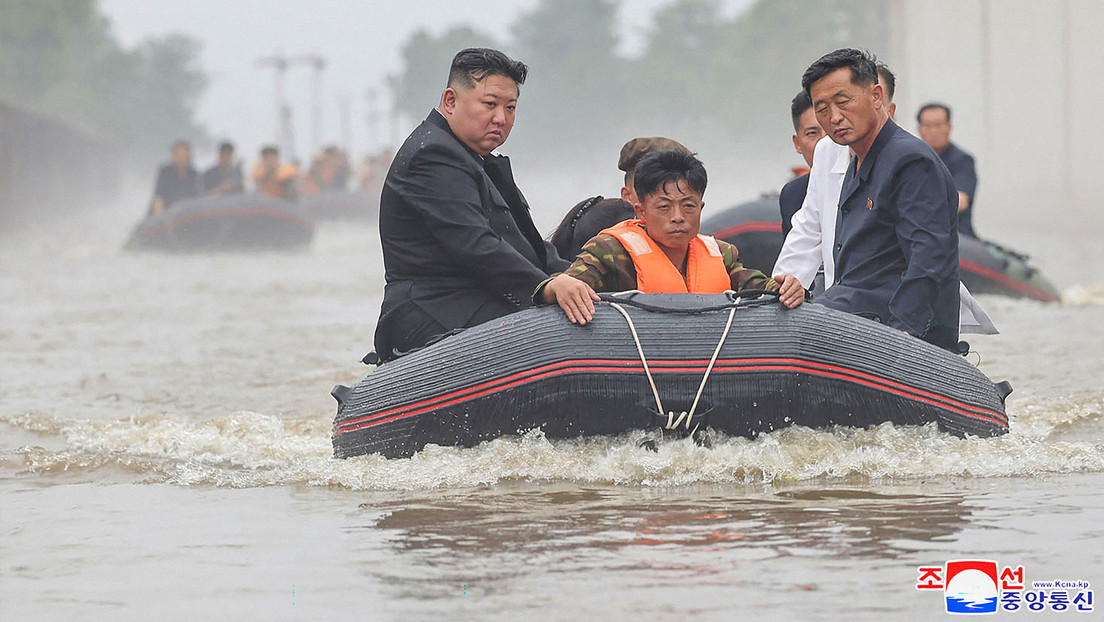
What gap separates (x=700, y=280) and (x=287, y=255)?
54.7ft

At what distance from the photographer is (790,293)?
5141 mm

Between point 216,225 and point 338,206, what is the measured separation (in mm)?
10043

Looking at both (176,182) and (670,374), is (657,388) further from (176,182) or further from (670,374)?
(176,182)

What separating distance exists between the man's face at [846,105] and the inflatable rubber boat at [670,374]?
28.8 inches

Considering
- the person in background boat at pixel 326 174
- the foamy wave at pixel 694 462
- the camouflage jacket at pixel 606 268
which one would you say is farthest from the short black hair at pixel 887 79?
the person in background boat at pixel 326 174

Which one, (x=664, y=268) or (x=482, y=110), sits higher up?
(x=482, y=110)

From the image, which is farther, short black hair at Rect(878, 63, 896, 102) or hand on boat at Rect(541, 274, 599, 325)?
short black hair at Rect(878, 63, 896, 102)

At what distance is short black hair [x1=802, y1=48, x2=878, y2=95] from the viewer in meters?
5.48

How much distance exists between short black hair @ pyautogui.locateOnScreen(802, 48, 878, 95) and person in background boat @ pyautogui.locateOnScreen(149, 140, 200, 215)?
15.9 meters

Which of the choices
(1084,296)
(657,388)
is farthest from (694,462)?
(1084,296)

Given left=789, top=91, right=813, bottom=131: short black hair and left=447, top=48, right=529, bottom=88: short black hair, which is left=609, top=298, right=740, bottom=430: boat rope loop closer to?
left=447, top=48, right=529, bottom=88: short black hair

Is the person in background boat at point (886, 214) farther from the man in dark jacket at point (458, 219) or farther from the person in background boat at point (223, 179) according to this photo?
the person in background boat at point (223, 179)

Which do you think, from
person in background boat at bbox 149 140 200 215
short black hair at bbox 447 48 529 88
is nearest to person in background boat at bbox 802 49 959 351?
short black hair at bbox 447 48 529 88

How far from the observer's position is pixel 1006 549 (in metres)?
3.82
